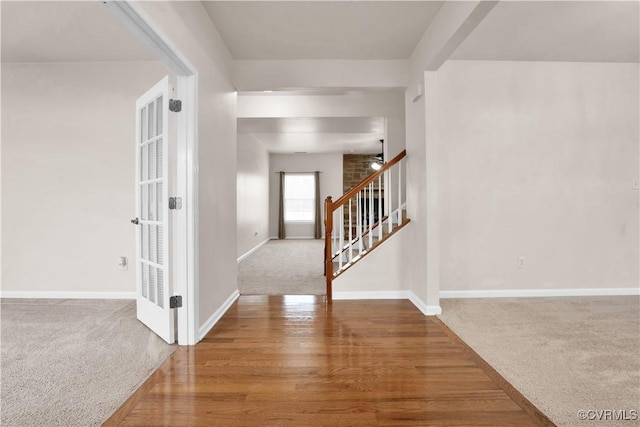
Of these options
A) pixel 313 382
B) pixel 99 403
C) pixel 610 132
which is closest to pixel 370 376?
pixel 313 382

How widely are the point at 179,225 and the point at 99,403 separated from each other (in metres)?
1.13

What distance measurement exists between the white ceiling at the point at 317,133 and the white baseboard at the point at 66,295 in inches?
122

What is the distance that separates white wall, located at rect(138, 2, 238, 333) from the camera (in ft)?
7.65

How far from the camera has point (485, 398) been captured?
1.72m

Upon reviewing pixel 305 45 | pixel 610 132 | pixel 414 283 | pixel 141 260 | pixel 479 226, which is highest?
pixel 305 45

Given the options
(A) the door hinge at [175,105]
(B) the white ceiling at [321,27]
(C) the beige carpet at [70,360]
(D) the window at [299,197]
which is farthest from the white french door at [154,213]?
(D) the window at [299,197]

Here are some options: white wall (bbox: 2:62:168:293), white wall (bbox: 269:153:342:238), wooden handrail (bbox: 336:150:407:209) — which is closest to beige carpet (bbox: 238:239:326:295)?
wooden handrail (bbox: 336:150:407:209)

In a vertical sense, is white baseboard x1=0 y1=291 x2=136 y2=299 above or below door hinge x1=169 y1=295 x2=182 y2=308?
below

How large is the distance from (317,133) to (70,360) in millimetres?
5688

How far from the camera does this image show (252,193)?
7625 millimetres

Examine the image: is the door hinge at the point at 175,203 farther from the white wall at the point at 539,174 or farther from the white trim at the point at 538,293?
the white trim at the point at 538,293

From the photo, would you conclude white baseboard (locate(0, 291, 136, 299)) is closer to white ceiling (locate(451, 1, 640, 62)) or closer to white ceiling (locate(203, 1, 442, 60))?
white ceiling (locate(203, 1, 442, 60))

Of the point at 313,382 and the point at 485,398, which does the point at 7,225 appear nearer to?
the point at 313,382

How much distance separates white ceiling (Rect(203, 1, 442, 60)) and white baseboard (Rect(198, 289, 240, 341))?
2.47 m
